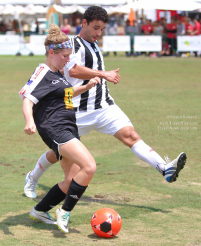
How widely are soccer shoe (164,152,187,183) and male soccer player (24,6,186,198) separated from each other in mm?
225

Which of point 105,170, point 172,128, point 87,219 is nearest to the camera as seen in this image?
point 87,219

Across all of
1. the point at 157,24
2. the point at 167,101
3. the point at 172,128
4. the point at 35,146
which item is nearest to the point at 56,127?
the point at 35,146

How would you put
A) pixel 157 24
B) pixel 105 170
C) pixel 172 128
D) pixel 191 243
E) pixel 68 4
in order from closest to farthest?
1. pixel 191 243
2. pixel 105 170
3. pixel 172 128
4. pixel 157 24
5. pixel 68 4

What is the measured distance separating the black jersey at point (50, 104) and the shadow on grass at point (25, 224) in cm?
92

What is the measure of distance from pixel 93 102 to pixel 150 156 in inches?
40.4

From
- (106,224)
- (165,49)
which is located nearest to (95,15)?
(106,224)

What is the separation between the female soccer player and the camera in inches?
175

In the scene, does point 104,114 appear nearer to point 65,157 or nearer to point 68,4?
point 65,157

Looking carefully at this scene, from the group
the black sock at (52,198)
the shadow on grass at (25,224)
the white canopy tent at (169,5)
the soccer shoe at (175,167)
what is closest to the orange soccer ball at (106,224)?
the shadow on grass at (25,224)

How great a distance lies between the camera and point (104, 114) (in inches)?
230

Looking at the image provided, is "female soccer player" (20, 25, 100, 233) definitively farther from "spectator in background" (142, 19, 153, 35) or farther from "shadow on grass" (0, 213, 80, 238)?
"spectator in background" (142, 19, 153, 35)

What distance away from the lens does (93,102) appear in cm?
590

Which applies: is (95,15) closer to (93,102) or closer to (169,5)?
(93,102)

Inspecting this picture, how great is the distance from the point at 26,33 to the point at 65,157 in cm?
3001
